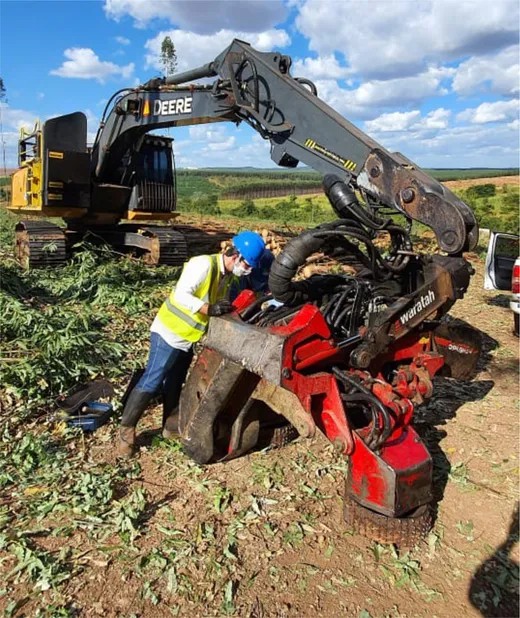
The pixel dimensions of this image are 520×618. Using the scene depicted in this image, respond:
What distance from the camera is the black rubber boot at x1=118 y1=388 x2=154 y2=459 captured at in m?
4.46

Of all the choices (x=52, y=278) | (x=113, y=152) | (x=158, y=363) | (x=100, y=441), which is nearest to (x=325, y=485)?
(x=158, y=363)

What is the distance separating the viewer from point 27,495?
12.8ft

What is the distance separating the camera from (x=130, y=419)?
4.46 meters

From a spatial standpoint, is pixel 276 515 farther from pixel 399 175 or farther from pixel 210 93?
pixel 210 93

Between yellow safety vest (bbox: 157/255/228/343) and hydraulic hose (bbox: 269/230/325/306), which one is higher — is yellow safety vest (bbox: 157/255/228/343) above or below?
below

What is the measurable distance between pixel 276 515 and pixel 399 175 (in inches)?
115

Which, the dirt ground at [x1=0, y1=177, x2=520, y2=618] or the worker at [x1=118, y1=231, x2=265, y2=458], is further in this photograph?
the worker at [x1=118, y1=231, x2=265, y2=458]

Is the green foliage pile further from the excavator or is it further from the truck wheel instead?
the truck wheel

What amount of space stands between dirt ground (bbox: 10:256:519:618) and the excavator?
0.72 feet

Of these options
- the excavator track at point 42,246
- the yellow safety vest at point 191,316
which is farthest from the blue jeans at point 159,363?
the excavator track at point 42,246

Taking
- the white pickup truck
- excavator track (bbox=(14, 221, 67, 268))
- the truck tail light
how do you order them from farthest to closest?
excavator track (bbox=(14, 221, 67, 268)) < the white pickup truck < the truck tail light

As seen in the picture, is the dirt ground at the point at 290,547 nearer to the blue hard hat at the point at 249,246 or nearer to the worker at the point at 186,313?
the worker at the point at 186,313

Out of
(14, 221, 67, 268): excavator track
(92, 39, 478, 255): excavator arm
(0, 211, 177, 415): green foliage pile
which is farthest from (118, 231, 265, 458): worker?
(14, 221, 67, 268): excavator track

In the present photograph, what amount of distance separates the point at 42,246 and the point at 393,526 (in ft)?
27.3
